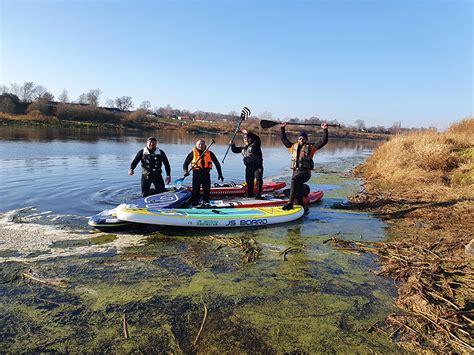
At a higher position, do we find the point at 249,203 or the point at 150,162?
the point at 150,162

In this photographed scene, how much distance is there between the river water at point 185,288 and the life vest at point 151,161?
5.56 feet

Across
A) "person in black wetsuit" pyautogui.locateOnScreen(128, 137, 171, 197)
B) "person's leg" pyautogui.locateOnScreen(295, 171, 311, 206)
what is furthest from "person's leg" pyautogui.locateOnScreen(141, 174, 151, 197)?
"person's leg" pyautogui.locateOnScreen(295, 171, 311, 206)

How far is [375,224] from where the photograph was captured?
284 inches

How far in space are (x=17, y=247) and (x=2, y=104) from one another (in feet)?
181

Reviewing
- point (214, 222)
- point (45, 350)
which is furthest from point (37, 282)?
point (214, 222)

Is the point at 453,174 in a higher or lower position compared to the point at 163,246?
higher

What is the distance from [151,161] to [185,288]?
4.18m

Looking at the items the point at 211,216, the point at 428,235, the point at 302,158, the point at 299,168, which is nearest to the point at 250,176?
the point at 299,168

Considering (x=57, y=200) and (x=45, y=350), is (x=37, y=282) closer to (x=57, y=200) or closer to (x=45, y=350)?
(x=45, y=350)

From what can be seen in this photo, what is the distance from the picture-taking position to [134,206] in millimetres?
6215

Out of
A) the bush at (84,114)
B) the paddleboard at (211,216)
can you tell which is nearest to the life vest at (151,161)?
the paddleboard at (211,216)

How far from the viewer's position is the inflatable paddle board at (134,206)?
591cm

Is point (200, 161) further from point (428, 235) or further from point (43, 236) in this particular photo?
point (428, 235)

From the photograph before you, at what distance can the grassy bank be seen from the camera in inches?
134
